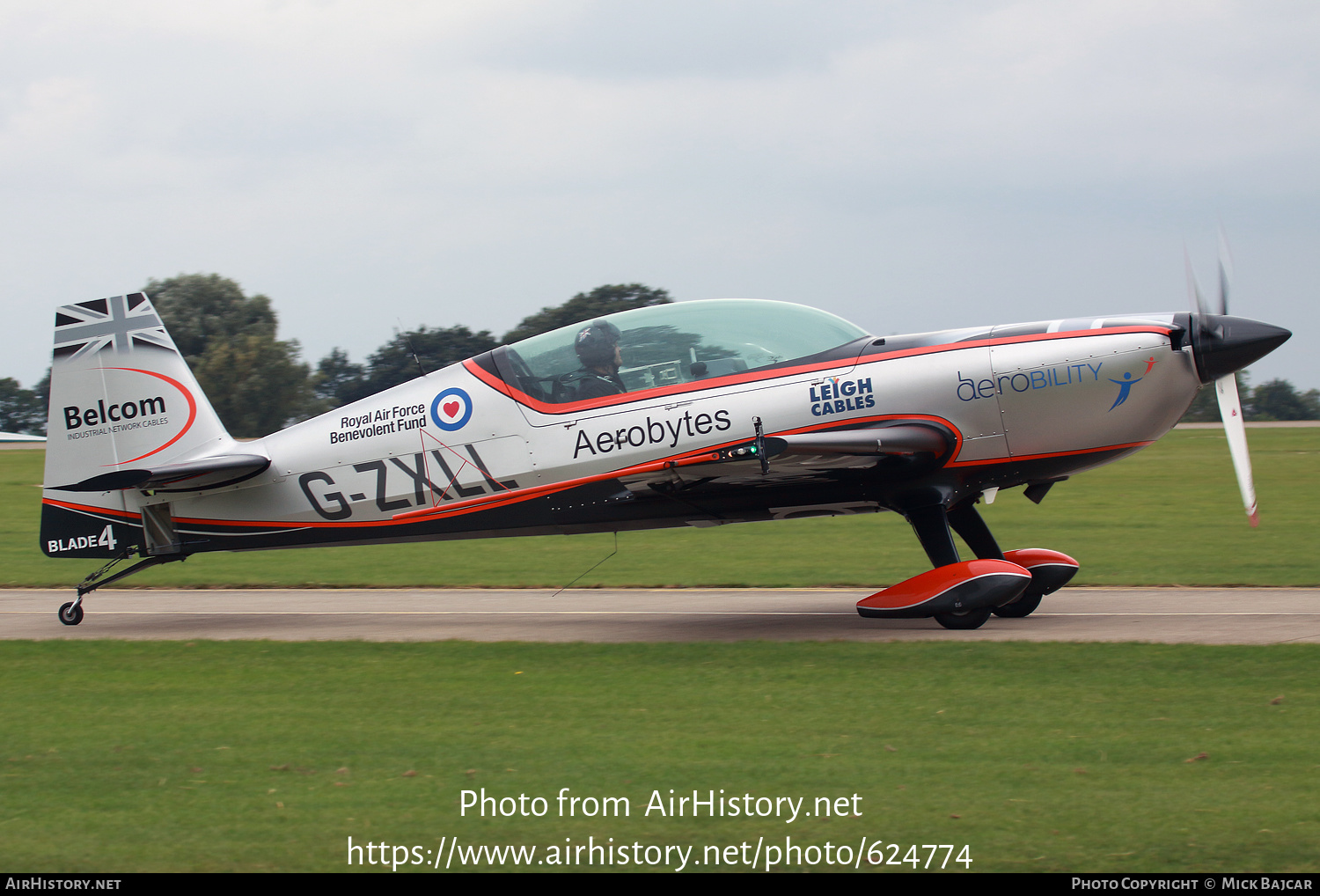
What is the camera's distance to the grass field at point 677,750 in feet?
15.1

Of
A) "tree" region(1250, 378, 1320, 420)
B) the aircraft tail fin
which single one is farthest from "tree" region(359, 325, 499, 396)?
"tree" region(1250, 378, 1320, 420)

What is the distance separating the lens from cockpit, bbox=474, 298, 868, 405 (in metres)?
9.89

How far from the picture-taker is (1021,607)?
33.6 ft

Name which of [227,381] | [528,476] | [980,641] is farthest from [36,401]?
[980,641]

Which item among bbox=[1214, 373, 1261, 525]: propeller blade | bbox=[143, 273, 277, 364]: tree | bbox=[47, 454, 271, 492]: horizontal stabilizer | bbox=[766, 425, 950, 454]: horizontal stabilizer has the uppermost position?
bbox=[143, 273, 277, 364]: tree

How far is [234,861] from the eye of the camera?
4441 millimetres

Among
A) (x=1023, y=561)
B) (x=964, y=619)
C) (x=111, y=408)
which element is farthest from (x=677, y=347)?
(x=111, y=408)

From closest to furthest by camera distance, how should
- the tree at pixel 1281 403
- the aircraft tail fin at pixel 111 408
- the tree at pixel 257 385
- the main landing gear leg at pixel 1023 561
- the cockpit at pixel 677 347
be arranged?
the cockpit at pixel 677 347
the main landing gear leg at pixel 1023 561
the aircraft tail fin at pixel 111 408
the tree at pixel 257 385
the tree at pixel 1281 403

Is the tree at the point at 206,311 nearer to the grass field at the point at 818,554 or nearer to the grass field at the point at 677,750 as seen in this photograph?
the grass field at the point at 818,554

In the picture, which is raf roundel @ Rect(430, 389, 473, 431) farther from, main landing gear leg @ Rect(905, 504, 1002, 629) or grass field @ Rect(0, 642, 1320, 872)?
main landing gear leg @ Rect(905, 504, 1002, 629)

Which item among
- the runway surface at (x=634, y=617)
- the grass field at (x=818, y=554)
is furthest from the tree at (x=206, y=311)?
the runway surface at (x=634, y=617)

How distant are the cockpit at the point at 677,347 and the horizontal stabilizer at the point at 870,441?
0.81 m

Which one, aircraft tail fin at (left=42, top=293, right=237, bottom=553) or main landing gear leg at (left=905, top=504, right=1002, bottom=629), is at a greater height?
aircraft tail fin at (left=42, top=293, right=237, bottom=553)

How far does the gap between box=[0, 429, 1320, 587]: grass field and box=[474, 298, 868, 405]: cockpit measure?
13.4ft
